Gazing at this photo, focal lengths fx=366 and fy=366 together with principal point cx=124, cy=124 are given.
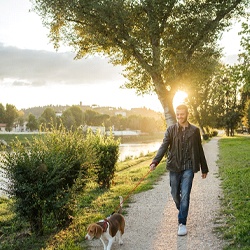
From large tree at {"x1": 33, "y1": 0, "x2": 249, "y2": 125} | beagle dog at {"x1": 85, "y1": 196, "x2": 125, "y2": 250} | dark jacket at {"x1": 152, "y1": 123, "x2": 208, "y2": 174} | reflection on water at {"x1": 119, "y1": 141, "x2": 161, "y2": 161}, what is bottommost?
reflection on water at {"x1": 119, "y1": 141, "x2": 161, "y2": 161}

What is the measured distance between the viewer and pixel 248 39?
14703mm

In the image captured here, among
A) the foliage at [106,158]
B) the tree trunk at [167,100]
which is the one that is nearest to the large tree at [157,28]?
the tree trunk at [167,100]

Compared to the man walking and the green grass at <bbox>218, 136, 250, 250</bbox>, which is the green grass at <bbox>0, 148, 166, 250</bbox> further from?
the green grass at <bbox>218, 136, 250, 250</bbox>

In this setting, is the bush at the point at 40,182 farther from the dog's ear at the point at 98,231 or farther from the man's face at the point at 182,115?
the man's face at the point at 182,115

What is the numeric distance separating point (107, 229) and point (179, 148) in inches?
80.0

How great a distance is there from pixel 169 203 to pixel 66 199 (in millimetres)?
3528

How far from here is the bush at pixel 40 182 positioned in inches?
268

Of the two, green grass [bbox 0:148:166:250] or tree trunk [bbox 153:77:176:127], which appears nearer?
green grass [bbox 0:148:166:250]

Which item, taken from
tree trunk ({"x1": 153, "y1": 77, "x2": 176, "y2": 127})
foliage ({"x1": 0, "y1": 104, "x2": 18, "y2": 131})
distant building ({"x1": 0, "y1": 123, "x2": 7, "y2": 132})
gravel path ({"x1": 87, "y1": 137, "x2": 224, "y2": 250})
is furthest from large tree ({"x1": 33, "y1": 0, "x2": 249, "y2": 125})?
distant building ({"x1": 0, "y1": 123, "x2": 7, "y2": 132})

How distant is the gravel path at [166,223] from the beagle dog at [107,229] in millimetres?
351

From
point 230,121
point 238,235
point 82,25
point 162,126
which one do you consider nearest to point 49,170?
point 238,235

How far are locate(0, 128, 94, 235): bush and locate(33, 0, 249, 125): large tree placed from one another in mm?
12114

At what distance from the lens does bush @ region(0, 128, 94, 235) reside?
6816 mm

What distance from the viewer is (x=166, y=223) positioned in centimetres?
768
